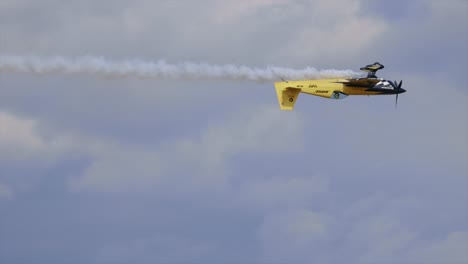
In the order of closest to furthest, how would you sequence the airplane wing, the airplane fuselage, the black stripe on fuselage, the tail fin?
the tail fin < the airplane fuselage < the airplane wing < the black stripe on fuselage

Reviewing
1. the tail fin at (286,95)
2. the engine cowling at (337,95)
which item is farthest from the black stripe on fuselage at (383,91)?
the tail fin at (286,95)

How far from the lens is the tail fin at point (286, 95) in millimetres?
121062

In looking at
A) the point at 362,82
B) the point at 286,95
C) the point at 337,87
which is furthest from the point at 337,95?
the point at 286,95

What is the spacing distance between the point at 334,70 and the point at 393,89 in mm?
5336

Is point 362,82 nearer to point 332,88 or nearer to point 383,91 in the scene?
point 383,91

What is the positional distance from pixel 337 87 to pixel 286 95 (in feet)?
14.3

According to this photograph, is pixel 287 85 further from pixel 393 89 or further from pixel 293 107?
pixel 393 89

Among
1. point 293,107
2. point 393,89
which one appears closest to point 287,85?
point 293,107

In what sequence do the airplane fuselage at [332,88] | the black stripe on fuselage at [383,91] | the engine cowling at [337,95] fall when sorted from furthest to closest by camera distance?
the black stripe on fuselage at [383,91] < the engine cowling at [337,95] < the airplane fuselage at [332,88]

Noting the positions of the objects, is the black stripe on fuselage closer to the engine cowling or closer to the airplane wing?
the airplane wing

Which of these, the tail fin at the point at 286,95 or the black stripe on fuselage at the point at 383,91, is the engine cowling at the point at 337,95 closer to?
the black stripe on fuselage at the point at 383,91

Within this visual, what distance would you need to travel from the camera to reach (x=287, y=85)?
121 meters

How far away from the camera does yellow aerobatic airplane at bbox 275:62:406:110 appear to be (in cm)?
12125

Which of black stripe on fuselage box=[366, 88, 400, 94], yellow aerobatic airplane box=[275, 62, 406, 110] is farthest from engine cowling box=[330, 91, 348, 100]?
black stripe on fuselage box=[366, 88, 400, 94]
